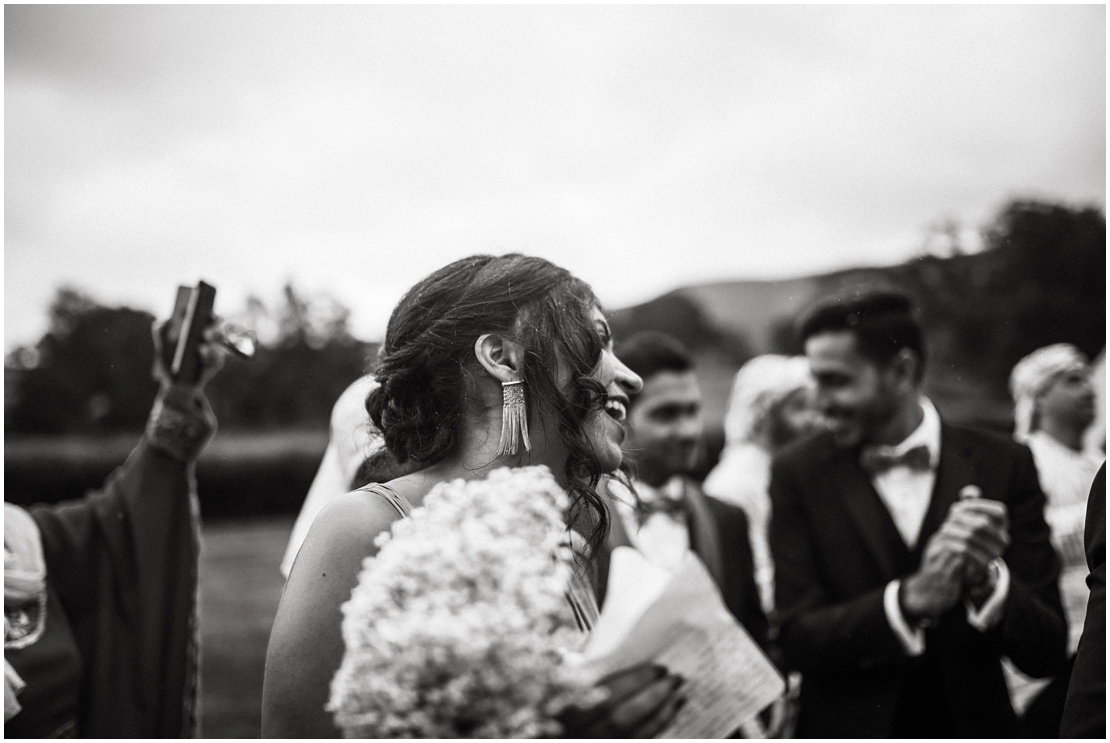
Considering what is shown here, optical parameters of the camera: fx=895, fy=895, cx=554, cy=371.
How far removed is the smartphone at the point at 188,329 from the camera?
2.91 meters

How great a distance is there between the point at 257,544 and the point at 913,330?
4.58 metres

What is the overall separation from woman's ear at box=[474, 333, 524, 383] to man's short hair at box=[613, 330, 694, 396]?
201cm

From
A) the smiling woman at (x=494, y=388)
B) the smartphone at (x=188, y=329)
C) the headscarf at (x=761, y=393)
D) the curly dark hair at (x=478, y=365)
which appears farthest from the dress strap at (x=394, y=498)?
the headscarf at (x=761, y=393)

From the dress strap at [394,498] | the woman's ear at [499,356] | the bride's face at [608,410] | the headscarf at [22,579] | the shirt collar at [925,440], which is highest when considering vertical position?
the woman's ear at [499,356]

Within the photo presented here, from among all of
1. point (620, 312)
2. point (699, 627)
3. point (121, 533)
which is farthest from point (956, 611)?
point (620, 312)

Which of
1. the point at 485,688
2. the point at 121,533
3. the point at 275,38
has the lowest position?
the point at 121,533

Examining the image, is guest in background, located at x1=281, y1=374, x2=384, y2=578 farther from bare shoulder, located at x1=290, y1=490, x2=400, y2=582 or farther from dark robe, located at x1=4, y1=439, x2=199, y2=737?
bare shoulder, located at x1=290, y1=490, x2=400, y2=582

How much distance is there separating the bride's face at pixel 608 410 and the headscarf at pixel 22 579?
A: 185 cm

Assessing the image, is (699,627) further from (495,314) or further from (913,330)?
(913,330)

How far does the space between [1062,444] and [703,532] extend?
1.95 metres

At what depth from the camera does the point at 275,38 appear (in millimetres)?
3842

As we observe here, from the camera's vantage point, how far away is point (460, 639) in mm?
1127

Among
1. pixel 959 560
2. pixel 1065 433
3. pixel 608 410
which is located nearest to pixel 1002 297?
pixel 1065 433

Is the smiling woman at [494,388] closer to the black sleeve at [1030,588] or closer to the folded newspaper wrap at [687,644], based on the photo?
the folded newspaper wrap at [687,644]
